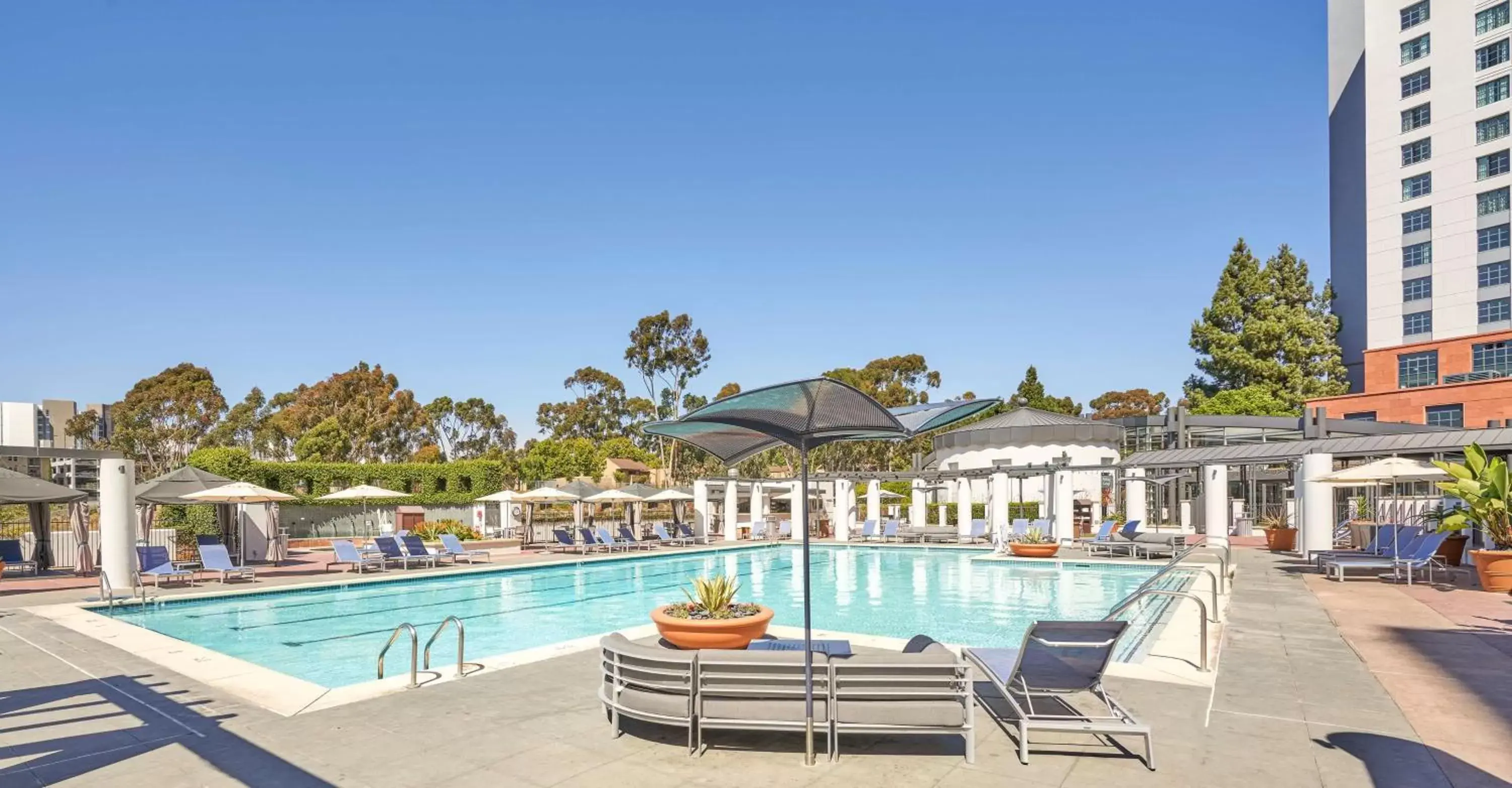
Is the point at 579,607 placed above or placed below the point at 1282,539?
above

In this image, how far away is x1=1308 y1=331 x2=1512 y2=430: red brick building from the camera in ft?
116

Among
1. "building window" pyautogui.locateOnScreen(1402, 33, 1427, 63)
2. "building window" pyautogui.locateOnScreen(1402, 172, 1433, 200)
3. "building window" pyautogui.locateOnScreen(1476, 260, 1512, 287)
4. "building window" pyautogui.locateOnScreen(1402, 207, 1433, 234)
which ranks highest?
"building window" pyautogui.locateOnScreen(1402, 33, 1427, 63)

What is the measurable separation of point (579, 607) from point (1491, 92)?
49.0m

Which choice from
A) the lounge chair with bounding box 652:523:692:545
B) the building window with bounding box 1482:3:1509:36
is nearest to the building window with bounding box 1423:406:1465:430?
the building window with bounding box 1482:3:1509:36

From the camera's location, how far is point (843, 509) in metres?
29.9

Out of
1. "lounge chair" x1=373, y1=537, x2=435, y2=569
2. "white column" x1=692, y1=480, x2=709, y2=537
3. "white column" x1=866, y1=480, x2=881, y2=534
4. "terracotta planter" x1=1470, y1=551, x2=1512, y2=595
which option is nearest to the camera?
"terracotta planter" x1=1470, y1=551, x2=1512, y2=595

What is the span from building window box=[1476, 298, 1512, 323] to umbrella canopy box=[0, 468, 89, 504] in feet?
176

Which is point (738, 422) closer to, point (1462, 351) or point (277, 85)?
→ point (277, 85)

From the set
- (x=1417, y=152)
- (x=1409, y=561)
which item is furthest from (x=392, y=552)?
(x=1417, y=152)

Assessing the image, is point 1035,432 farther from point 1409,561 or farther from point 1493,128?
point 1493,128

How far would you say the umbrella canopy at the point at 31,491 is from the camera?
15.8 meters

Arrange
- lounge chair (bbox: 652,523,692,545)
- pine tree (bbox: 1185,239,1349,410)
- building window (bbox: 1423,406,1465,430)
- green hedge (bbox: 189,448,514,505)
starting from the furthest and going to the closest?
1. pine tree (bbox: 1185,239,1349,410)
2. building window (bbox: 1423,406,1465,430)
3. green hedge (bbox: 189,448,514,505)
4. lounge chair (bbox: 652,523,692,545)

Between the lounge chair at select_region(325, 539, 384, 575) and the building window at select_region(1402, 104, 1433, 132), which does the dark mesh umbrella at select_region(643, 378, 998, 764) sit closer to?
the lounge chair at select_region(325, 539, 384, 575)

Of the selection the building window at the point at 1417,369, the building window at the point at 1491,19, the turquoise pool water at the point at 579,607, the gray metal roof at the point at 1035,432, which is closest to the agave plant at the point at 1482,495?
the turquoise pool water at the point at 579,607
